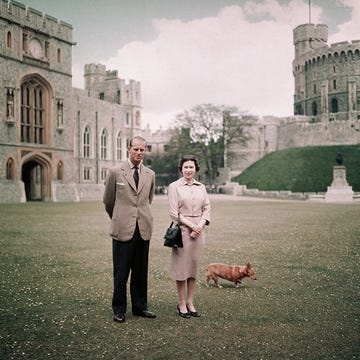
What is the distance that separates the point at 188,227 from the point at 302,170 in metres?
45.1

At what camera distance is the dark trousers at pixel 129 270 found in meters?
5.53

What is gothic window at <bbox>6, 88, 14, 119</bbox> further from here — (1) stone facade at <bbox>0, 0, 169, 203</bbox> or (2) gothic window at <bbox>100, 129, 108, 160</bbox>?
(2) gothic window at <bbox>100, 129, 108, 160</bbox>

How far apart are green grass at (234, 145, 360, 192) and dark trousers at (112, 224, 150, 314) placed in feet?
129

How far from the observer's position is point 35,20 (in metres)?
33.4

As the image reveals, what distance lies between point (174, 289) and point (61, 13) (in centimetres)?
3236

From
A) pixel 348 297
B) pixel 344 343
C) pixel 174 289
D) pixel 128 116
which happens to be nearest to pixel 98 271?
pixel 174 289

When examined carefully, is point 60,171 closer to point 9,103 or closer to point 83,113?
point 9,103

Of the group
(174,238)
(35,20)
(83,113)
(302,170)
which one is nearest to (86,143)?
(83,113)

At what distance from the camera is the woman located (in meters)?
5.65

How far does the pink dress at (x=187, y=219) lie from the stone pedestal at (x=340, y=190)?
105 feet

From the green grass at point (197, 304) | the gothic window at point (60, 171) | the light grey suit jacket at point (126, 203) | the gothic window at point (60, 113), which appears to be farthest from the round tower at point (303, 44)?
the light grey suit jacket at point (126, 203)

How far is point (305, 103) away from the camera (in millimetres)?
64438

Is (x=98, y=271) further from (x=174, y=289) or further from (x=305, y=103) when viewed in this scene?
(x=305, y=103)

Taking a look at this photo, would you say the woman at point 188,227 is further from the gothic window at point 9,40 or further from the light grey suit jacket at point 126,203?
the gothic window at point 9,40
